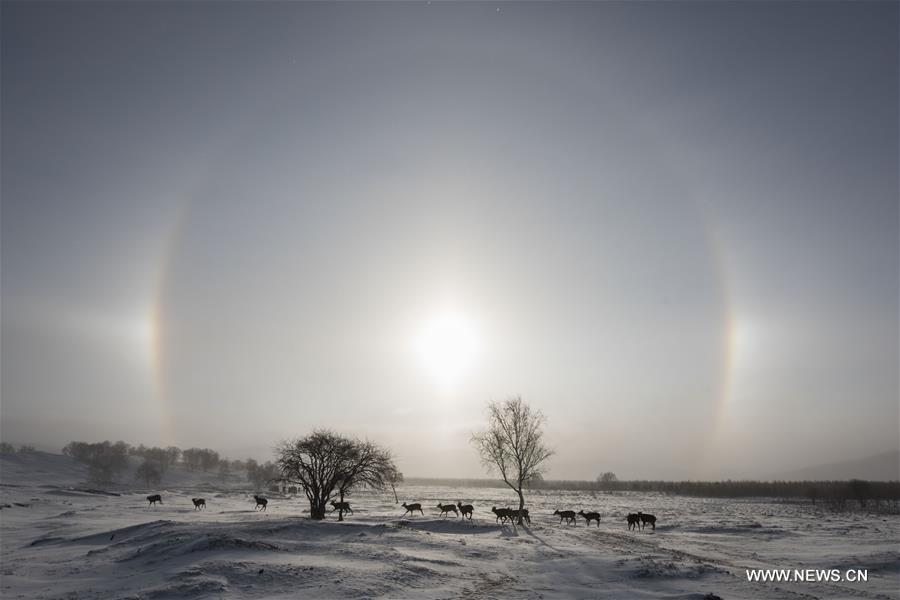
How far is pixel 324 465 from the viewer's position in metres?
41.5

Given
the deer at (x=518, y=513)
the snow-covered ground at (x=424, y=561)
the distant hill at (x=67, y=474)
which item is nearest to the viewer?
the snow-covered ground at (x=424, y=561)

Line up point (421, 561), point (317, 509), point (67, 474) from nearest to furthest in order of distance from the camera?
point (421, 561) < point (317, 509) < point (67, 474)

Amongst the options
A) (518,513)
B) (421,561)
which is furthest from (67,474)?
(421,561)

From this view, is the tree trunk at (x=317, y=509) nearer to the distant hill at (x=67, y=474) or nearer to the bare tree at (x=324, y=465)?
the bare tree at (x=324, y=465)

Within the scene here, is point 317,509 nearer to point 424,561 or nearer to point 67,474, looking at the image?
point 424,561

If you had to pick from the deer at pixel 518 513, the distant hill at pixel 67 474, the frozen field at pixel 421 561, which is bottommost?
the distant hill at pixel 67 474

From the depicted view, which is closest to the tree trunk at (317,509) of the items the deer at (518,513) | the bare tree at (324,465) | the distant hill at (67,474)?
the bare tree at (324,465)

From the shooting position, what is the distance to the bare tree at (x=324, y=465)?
41.1 m

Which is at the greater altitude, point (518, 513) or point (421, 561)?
point (421, 561)

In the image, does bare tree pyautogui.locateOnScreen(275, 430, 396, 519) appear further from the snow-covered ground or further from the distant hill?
the distant hill

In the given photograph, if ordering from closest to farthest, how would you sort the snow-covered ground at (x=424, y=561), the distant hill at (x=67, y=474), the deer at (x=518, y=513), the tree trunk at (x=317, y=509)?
the snow-covered ground at (x=424, y=561), the tree trunk at (x=317, y=509), the deer at (x=518, y=513), the distant hill at (x=67, y=474)

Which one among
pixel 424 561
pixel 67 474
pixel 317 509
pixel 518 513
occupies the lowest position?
pixel 67 474

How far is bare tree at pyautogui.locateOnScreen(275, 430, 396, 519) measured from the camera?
135 ft

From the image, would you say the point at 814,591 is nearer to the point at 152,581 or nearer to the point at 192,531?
the point at 152,581
